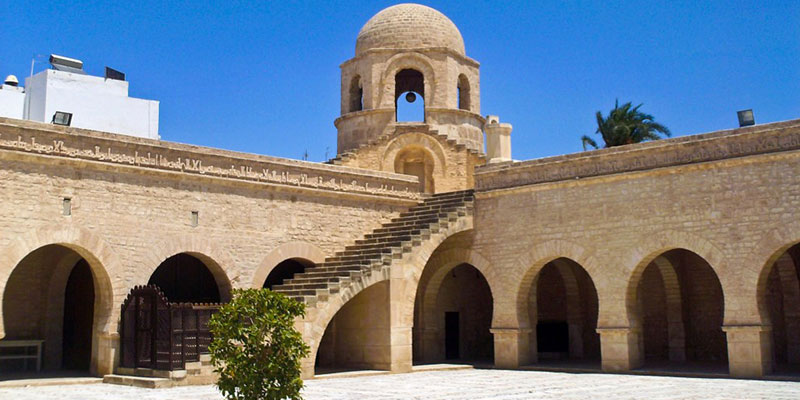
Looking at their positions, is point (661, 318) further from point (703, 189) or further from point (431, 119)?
point (431, 119)

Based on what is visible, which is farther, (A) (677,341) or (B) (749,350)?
(A) (677,341)

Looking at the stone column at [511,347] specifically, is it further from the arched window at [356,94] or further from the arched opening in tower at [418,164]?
the arched window at [356,94]

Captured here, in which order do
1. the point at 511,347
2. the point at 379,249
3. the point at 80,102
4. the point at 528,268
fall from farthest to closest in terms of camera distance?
the point at 80,102 < the point at 511,347 < the point at 379,249 < the point at 528,268

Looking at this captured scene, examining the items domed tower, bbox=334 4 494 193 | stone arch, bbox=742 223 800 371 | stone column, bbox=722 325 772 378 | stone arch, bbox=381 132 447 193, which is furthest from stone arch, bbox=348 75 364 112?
stone column, bbox=722 325 772 378

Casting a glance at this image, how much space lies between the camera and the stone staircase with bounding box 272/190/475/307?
19.1 m

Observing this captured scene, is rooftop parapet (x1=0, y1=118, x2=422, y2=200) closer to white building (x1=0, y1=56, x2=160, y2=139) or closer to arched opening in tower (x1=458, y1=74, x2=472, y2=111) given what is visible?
arched opening in tower (x1=458, y1=74, x2=472, y2=111)

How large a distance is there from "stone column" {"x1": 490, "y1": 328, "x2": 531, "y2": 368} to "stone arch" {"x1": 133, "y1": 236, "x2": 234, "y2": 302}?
659cm

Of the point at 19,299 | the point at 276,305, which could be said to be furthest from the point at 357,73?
the point at 276,305

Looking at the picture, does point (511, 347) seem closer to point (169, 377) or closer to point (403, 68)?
point (169, 377)

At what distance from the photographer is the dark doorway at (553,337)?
24.1 metres

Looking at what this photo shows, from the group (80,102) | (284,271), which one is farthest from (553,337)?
(80,102)

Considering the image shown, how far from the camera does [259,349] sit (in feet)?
35.5

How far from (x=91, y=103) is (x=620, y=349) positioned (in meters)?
17.0

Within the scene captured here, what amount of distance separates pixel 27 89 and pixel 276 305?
18646 millimetres
